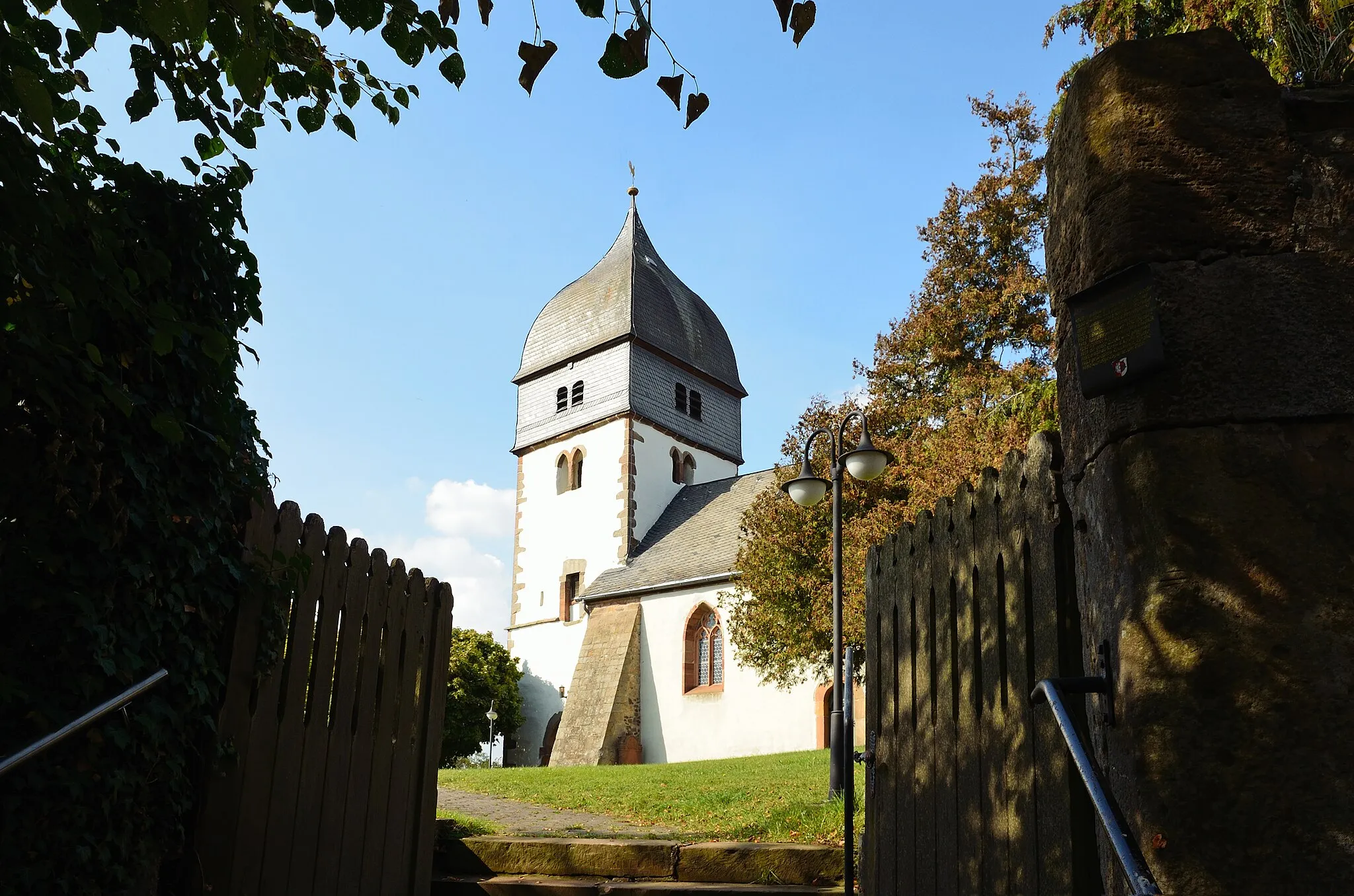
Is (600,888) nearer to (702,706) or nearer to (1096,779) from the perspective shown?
(1096,779)

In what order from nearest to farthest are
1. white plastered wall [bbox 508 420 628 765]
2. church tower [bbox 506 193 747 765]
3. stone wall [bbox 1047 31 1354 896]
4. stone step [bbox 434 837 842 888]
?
stone wall [bbox 1047 31 1354 896], stone step [bbox 434 837 842 888], white plastered wall [bbox 508 420 628 765], church tower [bbox 506 193 747 765]

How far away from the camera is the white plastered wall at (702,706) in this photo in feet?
85.3

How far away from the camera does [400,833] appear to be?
5.39 m

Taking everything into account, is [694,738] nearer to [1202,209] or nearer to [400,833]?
[400,833]

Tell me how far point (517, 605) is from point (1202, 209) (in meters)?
33.7

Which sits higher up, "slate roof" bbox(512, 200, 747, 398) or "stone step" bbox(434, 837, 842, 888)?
"slate roof" bbox(512, 200, 747, 398)

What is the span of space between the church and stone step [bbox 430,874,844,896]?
767 inches

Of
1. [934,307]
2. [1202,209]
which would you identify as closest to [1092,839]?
[1202,209]

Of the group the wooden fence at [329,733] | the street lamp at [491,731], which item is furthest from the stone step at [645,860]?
the street lamp at [491,731]

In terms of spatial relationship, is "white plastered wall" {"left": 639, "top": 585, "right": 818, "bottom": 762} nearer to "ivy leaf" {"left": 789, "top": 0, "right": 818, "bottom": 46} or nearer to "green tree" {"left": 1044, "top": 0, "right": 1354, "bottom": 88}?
"green tree" {"left": 1044, "top": 0, "right": 1354, "bottom": 88}

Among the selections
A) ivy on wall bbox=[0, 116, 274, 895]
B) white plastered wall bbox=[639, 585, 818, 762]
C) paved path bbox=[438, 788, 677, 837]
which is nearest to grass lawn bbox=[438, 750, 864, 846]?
paved path bbox=[438, 788, 677, 837]

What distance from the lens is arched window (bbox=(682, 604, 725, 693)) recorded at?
2816 cm

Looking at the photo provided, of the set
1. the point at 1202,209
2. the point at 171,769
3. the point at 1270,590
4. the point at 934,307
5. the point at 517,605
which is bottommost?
the point at 171,769

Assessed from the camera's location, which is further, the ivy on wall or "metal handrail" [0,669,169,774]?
the ivy on wall
